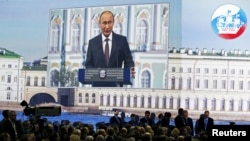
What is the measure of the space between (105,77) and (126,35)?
131 centimetres

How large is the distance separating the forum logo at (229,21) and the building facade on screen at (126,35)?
1.03 meters

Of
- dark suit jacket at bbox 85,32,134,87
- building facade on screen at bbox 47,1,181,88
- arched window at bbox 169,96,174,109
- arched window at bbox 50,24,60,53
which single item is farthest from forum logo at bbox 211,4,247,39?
arched window at bbox 50,24,60,53

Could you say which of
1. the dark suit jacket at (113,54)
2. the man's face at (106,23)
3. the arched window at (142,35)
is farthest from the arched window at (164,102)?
the man's face at (106,23)

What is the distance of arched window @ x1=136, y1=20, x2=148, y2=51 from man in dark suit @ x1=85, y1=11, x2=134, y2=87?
343 mm

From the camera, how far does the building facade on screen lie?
1620 cm

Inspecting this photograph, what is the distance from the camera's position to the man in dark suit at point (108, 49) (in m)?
16.5

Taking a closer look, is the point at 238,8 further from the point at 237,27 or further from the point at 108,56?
the point at 108,56

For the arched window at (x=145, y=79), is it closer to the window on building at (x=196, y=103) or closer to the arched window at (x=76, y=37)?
the window on building at (x=196, y=103)

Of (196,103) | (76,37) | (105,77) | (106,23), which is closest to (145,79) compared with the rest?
(105,77)

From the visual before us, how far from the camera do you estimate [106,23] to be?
17.0 metres

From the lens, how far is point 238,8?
16.0 meters

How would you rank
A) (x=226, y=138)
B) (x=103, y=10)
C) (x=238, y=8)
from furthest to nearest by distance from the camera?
(x=103, y=10)
(x=238, y=8)
(x=226, y=138)

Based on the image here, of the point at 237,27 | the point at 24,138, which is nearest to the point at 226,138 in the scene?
the point at 24,138

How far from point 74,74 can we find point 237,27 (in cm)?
477
